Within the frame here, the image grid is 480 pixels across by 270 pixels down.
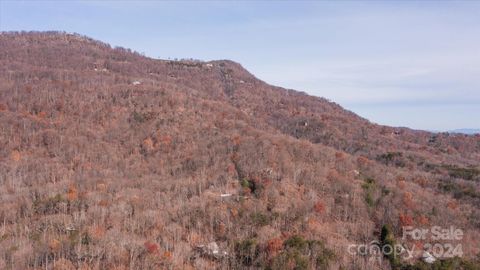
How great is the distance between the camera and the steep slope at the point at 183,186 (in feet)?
A: 37.6

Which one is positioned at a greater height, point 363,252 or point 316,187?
point 316,187

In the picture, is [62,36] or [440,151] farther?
[62,36]

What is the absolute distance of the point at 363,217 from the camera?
15.2 metres

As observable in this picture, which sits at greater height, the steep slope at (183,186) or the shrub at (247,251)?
the steep slope at (183,186)

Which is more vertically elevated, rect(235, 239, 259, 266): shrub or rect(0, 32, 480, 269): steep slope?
rect(0, 32, 480, 269): steep slope

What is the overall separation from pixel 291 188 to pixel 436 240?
207 inches

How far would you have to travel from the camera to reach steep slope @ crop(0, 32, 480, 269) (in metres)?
11.5

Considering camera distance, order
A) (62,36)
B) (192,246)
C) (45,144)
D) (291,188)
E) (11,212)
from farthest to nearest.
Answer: (62,36)
(45,144)
(291,188)
(11,212)
(192,246)

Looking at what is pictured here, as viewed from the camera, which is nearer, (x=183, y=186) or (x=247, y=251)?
(x=247, y=251)

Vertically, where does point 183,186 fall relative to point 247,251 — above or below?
above

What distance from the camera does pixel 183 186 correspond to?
16609 mm

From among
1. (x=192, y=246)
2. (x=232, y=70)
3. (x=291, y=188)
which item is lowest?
(x=192, y=246)

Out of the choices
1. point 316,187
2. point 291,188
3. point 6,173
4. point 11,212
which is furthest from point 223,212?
point 6,173

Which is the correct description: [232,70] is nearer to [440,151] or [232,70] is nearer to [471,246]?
[440,151]
